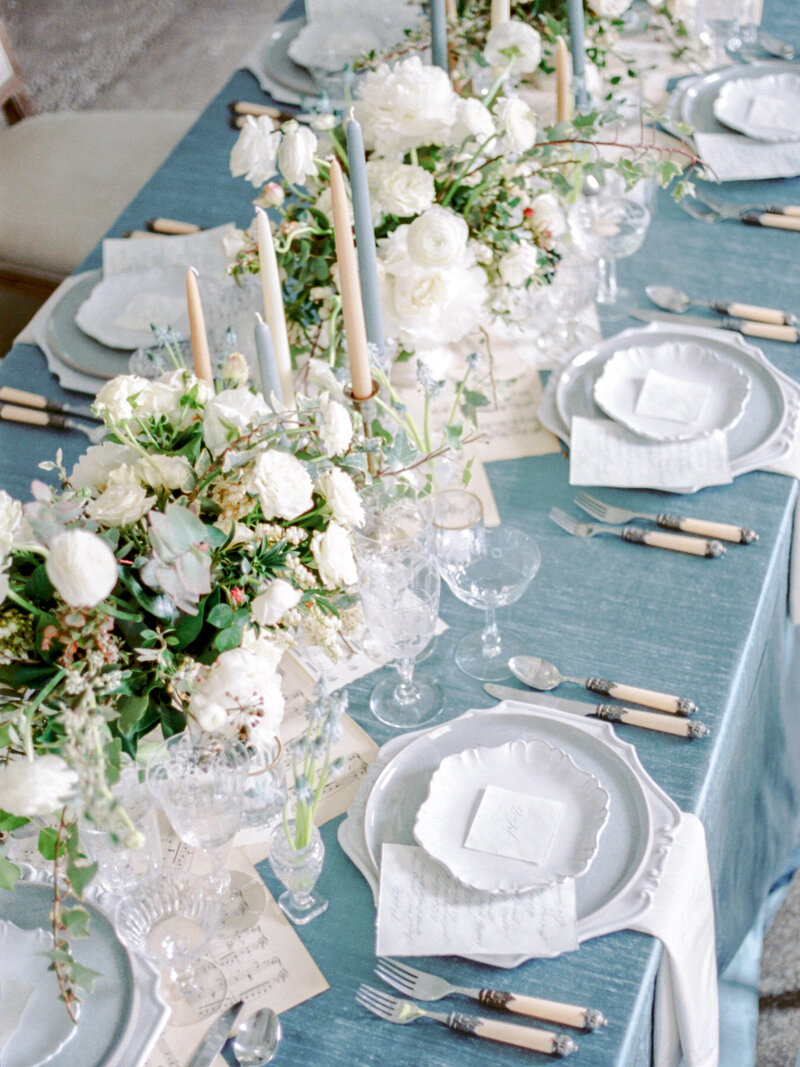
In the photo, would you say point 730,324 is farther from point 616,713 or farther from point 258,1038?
point 258,1038

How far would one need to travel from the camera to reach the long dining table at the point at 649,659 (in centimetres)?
108

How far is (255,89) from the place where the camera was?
249 cm

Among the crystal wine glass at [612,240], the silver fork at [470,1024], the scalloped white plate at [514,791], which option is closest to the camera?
the silver fork at [470,1024]

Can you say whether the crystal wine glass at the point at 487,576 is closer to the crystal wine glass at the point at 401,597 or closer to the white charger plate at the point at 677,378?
the crystal wine glass at the point at 401,597

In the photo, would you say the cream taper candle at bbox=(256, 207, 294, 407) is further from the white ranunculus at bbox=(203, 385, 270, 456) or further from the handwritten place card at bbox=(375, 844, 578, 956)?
the handwritten place card at bbox=(375, 844, 578, 956)

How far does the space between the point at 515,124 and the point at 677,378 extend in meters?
0.45

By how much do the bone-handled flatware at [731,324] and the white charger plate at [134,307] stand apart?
0.75 metres

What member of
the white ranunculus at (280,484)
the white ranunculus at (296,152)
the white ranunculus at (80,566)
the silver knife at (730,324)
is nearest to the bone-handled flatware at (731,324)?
the silver knife at (730,324)

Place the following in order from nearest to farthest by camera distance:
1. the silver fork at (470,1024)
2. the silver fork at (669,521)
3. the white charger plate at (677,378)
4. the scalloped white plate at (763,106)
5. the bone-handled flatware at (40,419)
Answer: the silver fork at (470,1024) → the silver fork at (669,521) → the white charger plate at (677,378) → the bone-handled flatware at (40,419) → the scalloped white plate at (763,106)

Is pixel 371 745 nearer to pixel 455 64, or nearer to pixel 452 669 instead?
pixel 452 669

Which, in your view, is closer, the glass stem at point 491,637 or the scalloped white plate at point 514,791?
the scalloped white plate at point 514,791

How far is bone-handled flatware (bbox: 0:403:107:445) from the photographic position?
174 centimetres

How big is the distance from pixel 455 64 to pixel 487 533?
110 cm

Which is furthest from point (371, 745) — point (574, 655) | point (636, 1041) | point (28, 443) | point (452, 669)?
point (28, 443)
